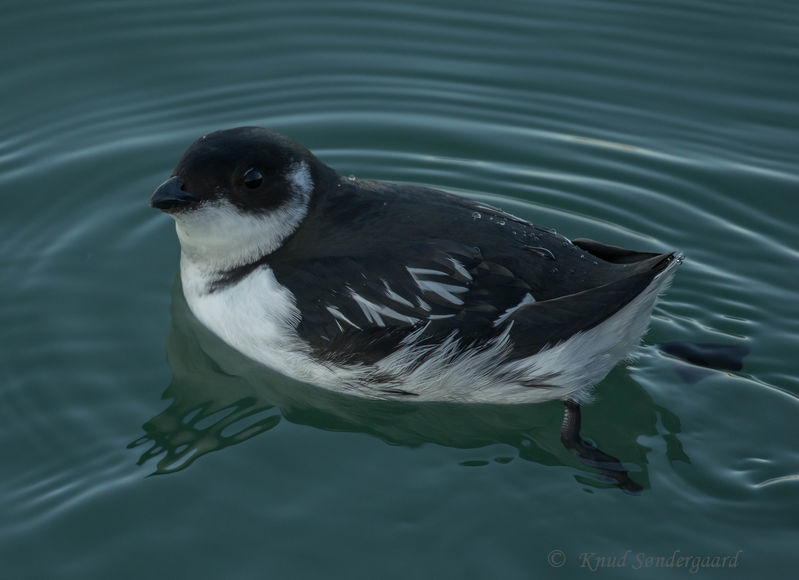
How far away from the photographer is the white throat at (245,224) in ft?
17.4

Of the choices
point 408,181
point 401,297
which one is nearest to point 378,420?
point 401,297

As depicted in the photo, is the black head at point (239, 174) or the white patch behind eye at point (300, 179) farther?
the white patch behind eye at point (300, 179)

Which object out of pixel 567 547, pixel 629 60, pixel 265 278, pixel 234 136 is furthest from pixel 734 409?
pixel 629 60

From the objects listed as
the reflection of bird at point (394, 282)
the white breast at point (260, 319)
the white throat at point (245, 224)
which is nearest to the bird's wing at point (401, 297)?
the reflection of bird at point (394, 282)

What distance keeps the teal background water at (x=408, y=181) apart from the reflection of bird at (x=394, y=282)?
32cm

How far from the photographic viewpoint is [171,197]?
203 inches

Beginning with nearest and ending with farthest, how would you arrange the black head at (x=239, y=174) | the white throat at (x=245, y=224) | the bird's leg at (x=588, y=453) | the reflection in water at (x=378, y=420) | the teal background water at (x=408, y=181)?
the teal background water at (x=408, y=181), the bird's leg at (x=588, y=453), the reflection in water at (x=378, y=420), the black head at (x=239, y=174), the white throat at (x=245, y=224)

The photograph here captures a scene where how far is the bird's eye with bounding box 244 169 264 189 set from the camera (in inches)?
205

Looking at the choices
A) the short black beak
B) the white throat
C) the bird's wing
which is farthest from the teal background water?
the short black beak

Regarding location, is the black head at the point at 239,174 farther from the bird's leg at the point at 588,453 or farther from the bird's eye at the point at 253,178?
the bird's leg at the point at 588,453

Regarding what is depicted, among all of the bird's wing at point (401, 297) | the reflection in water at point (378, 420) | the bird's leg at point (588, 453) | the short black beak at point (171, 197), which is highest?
the short black beak at point (171, 197)

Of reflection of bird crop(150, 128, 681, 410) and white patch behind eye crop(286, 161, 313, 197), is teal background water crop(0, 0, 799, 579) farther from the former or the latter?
white patch behind eye crop(286, 161, 313, 197)

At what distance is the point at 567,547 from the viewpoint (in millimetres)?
4480

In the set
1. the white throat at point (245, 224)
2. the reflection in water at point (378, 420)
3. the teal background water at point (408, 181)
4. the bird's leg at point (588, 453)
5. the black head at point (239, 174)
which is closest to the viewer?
the teal background water at point (408, 181)
